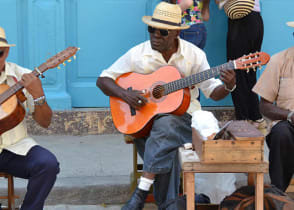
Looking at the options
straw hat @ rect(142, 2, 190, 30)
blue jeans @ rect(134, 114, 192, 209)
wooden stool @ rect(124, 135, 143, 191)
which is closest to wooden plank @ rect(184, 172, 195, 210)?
blue jeans @ rect(134, 114, 192, 209)

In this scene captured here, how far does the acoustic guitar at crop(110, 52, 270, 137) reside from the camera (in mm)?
4004

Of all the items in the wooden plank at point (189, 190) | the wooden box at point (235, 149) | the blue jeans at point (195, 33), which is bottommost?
the wooden plank at point (189, 190)

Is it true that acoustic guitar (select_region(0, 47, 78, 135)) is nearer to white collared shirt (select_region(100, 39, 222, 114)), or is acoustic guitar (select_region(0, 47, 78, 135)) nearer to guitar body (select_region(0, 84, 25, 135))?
guitar body (select_region(0, 84, 25, 135))

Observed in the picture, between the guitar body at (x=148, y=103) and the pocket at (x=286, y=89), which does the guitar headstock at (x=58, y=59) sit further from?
the pocket at (x=286, y=89)

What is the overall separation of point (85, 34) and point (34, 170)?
8.28ft

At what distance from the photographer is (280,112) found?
162 inches

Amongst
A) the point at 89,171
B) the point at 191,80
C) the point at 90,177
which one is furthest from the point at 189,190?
the point at 89,171

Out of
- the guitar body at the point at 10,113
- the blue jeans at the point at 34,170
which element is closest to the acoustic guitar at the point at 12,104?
the guitar body at the point at 10,113

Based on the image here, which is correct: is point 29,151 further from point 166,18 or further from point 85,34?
point 85,34

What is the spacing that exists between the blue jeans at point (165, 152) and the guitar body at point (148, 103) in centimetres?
8

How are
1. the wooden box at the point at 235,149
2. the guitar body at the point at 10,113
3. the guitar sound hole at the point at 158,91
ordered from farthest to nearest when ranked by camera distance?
the guitar sound hole at the point at 158,91
the guitar body at the point at 10,113
the wooden box at the point at 235,149

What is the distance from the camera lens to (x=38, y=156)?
3.72 m

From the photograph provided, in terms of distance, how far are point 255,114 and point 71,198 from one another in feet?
6.50

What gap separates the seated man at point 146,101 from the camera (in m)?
3.83
